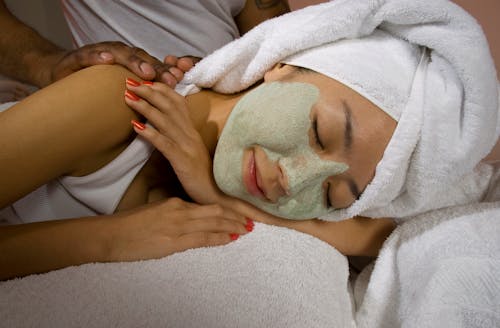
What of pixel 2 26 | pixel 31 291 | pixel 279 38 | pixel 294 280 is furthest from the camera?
pixel 2 26

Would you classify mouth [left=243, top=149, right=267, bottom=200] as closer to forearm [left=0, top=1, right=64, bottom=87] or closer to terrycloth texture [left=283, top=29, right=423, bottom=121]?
terrycloth texture [left=283, top=29, right=423, bottom=121]

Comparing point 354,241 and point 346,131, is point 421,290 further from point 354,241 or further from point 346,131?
point 346,131

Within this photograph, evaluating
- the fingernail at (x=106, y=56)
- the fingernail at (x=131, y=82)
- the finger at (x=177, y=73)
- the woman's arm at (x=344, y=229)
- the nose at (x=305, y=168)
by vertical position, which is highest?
the fingernail at (x=106, y=56)

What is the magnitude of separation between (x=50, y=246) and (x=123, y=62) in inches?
14.0

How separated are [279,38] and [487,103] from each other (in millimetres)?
393

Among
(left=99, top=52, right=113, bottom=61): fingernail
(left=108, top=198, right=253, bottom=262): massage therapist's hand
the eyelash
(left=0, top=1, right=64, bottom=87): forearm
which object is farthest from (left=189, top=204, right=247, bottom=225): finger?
(left=0, top=1, right=64, bottom=87): forearm

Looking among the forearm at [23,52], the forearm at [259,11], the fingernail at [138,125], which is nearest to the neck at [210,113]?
the fingernail at [138,125]

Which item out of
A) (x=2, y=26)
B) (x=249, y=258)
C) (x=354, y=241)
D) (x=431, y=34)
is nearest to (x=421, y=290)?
(x=354, y=241)

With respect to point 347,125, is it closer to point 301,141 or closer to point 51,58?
point 301,141

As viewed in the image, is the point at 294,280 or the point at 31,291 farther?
the point at 294,280

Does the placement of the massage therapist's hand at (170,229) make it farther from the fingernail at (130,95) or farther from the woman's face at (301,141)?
the fingernail at (130,95)

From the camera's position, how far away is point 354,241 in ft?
3.11

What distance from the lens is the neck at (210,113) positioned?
0.86m

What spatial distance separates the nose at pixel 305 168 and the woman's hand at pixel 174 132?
18cm
